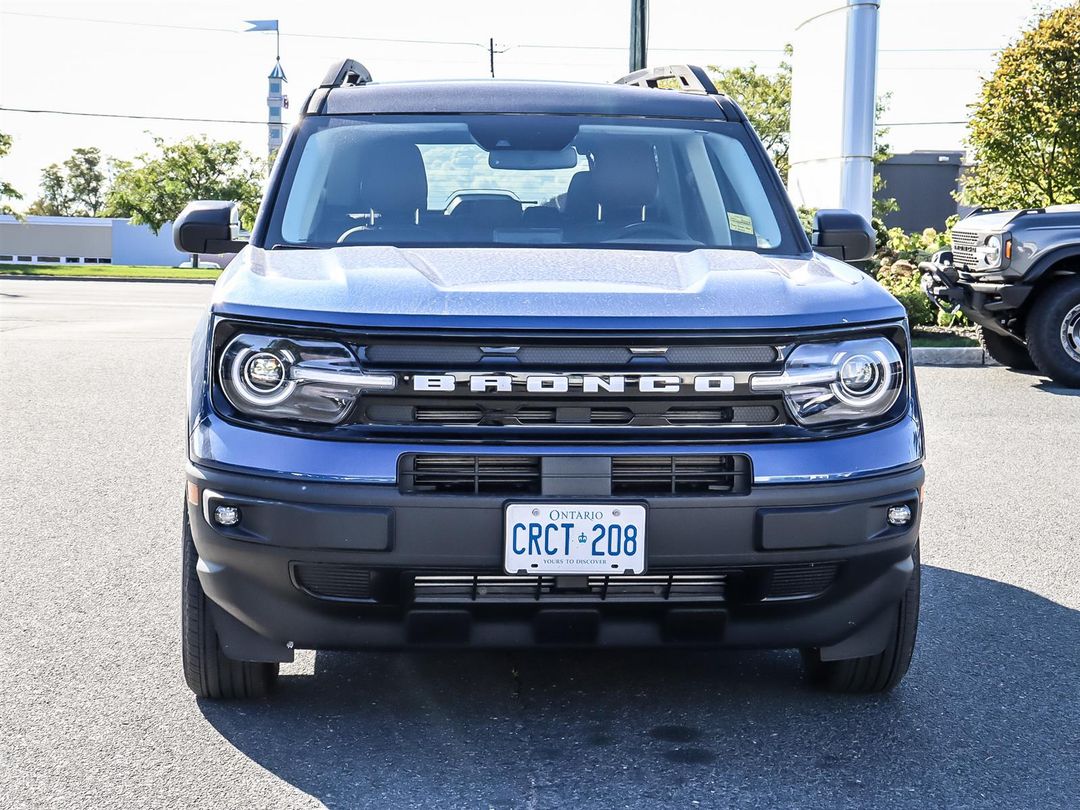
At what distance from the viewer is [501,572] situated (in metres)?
3.11

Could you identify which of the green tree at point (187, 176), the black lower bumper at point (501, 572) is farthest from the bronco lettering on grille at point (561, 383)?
the green tree at point (187, 176)

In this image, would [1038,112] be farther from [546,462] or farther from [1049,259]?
[546,462]

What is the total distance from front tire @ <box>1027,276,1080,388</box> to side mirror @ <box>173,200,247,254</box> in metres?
8.20

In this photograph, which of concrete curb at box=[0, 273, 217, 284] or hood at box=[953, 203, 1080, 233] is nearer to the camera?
hood at box=[953, 203, 1080, 233]

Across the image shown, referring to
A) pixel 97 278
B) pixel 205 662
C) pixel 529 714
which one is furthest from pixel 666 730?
pixel 97 278

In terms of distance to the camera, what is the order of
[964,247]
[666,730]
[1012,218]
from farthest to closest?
[964,247] → [1012,218] → [666,730]

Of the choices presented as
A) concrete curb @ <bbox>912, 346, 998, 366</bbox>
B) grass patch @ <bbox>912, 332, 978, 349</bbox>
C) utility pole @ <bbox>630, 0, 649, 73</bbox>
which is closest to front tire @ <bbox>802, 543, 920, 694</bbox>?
concrete curb @ <bbox>912, 346, 998, 366</bbox>

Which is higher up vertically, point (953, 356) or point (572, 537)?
point (572, 537)

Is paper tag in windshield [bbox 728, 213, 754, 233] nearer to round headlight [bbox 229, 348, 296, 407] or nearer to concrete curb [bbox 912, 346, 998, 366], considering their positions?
round headlight [bbox 229, 348, 296, 407]

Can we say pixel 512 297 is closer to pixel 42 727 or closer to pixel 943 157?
pixel 42 727

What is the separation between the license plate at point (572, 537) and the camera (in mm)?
3080

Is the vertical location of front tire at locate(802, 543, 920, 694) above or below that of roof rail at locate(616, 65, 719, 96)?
below

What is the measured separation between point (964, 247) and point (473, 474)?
30.9 feet

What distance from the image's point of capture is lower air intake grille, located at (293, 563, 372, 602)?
3176mm
